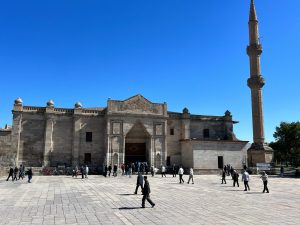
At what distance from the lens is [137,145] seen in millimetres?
39906

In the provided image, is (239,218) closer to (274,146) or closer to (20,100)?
(20,100)

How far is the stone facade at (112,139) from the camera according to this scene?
1399 inches

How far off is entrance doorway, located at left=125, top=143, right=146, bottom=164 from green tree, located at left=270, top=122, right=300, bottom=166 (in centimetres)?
3844

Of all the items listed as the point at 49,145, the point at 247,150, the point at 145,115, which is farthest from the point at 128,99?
the point at 247,150

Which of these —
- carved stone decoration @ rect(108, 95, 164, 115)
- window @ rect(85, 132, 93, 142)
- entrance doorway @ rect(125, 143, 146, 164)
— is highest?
carved stone decoration @ rect(108, 95, 164, 115)

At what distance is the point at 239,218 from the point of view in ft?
32.8

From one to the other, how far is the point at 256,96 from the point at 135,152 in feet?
58.3

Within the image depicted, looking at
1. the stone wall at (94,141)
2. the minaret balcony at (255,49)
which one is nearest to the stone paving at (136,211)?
the stone wall at (94,141)

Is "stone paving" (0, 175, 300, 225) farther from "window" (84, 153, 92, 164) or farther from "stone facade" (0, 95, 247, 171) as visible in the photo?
"window" (84, 153, 92, 164)

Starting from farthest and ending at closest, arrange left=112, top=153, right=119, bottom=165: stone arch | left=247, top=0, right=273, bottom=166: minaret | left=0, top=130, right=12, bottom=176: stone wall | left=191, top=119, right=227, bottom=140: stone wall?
left=191, top=119, right=227, bottom=140: stone wall, left=247, top=0, right=273, bottom=166: minaret, left=112, top=153, right=119, bottom=165: stone arch, left=0, top=130, right=12, bottom=176: stone wall

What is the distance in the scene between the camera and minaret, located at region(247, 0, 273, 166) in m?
39.0

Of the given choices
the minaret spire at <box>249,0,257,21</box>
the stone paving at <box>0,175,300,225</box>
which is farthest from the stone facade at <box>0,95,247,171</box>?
the stone paving at <box>0,175,300,225</box>

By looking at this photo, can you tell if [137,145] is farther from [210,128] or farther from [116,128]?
[210,128]

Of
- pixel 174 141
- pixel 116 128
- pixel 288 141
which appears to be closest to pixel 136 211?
pixel 116 128
